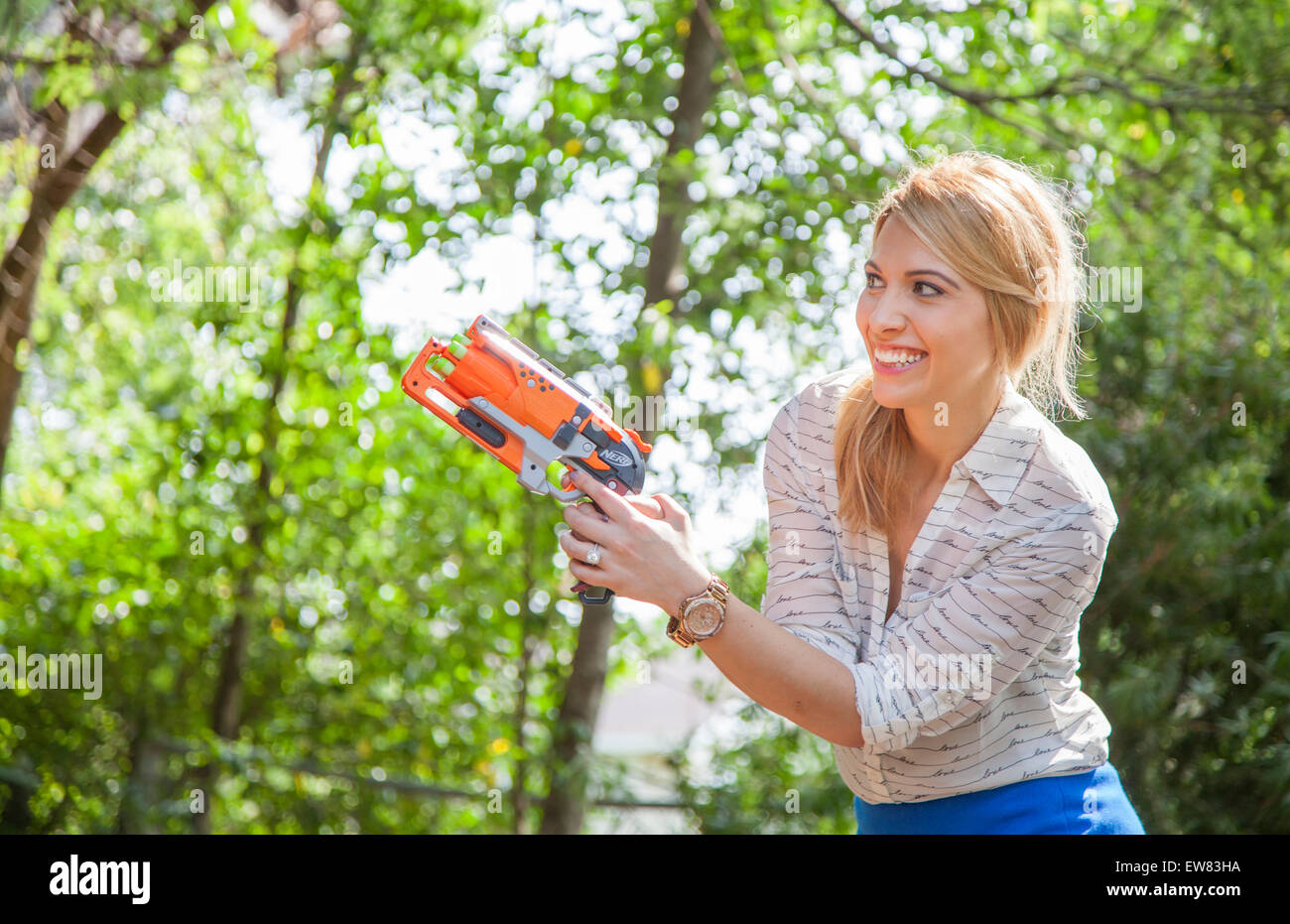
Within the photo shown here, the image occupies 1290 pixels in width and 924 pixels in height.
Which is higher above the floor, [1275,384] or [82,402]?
[82,402]

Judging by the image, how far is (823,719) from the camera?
160 centimetres

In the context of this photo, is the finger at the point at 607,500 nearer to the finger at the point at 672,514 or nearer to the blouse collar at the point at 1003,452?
the finger at the point at 672,514

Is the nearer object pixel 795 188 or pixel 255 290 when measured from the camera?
pixel 795 188

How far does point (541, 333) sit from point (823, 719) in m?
2.34

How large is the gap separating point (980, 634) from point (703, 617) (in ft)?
1.29

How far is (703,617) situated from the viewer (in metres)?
1.54

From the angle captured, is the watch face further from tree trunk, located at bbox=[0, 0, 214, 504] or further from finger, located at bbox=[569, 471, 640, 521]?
tree trunk, located at bbox=[0, 0, 214, 504]

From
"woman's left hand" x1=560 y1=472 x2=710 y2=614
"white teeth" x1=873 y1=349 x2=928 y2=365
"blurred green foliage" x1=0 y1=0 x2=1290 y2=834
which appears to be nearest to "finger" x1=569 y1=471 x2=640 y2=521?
"woman's left hand" x1=560 y1=472 x2=710 y2=614

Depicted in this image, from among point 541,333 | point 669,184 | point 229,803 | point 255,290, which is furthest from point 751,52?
point 229,803

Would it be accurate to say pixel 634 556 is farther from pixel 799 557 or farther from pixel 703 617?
pixel 799 557

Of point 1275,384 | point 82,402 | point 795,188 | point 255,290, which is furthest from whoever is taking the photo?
point 82,402

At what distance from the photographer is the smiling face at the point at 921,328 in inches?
66.2

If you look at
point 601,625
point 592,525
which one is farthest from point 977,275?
point 601,625
